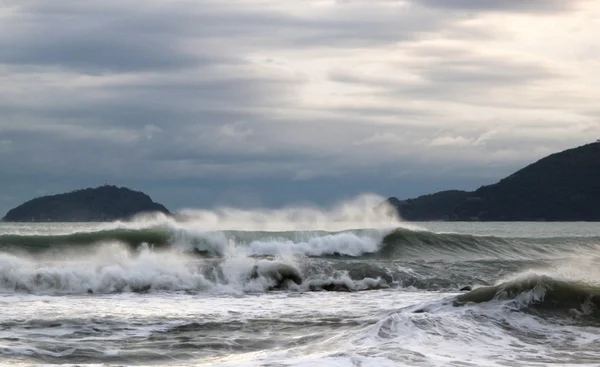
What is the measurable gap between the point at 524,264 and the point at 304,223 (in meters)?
23.4

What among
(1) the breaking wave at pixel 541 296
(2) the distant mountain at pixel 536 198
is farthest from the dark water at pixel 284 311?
(2) the distant mountain at pixel 536 198

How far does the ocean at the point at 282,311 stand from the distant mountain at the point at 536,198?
102724 millimetres

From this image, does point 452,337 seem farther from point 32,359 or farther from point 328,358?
point 32,359

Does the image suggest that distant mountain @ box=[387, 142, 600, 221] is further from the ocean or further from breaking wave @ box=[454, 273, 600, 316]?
breaking wave @ box=[454, 273, 600, 316]

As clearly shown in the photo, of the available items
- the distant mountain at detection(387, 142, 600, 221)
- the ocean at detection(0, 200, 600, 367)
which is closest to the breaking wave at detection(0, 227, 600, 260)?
the ocean at detection(0, 200, 600, 367)

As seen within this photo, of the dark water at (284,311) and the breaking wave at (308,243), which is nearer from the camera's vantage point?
the dark water at (284,311)

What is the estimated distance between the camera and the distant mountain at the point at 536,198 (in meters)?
130

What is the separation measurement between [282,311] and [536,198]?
122979 millimetres

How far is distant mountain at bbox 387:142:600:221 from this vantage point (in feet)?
428

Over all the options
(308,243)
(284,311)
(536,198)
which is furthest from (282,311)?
(536,198)

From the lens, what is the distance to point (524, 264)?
102 ft

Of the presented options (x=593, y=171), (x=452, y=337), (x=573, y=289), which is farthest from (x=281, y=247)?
(x=593, y=171)

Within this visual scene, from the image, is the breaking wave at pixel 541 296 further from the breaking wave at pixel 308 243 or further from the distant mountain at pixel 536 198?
the distant mountain at pixel 536 198

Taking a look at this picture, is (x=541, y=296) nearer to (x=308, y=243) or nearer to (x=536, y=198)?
(x=308, y=243)
